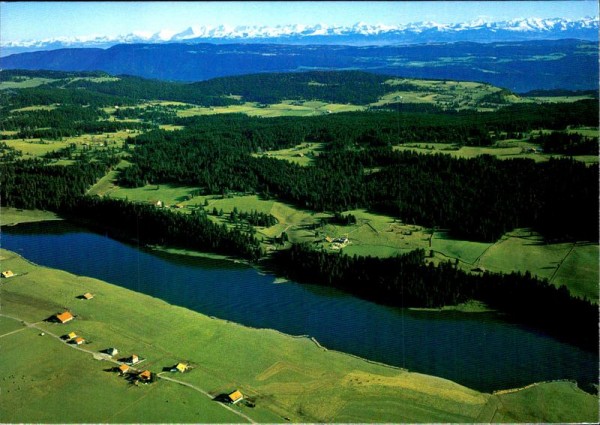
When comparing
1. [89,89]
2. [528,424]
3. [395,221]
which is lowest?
[528,424]

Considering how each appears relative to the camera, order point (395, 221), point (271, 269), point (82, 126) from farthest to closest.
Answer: point (82, 126) → point (395, 221) → point (271, 269)

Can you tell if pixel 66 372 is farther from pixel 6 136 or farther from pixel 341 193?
pixel 6 136

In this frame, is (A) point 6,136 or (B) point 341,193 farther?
(A) point 6,136

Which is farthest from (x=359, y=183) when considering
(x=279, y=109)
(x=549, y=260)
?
(x=279, y=109)

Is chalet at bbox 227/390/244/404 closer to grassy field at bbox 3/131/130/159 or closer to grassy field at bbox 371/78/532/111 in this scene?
grassy field at bbox 3/131/130/159

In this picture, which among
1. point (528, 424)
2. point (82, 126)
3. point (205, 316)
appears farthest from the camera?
point (82, 126)

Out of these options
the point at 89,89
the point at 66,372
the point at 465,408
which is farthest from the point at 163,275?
the point at 89,89

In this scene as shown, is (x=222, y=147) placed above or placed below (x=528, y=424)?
above
